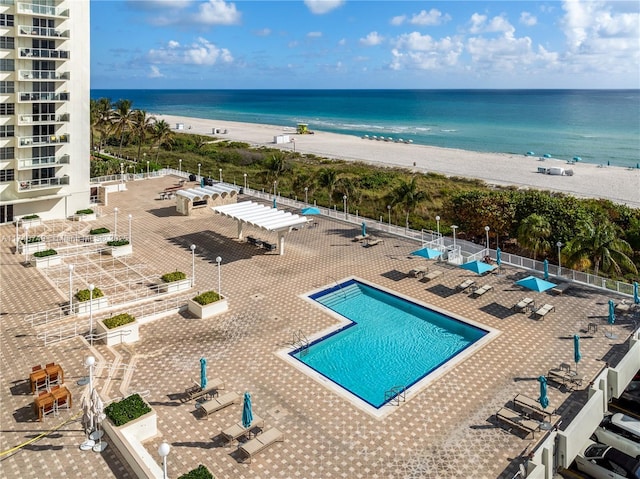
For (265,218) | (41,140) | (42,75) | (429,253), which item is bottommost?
(429,253)

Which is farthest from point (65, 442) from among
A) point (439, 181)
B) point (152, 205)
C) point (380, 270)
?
point (439, 181)

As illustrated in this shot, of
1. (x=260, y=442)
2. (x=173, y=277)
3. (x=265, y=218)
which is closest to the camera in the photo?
(x=260, y=442)

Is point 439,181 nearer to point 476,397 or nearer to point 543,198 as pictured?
point 543,198

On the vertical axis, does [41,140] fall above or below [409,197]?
above

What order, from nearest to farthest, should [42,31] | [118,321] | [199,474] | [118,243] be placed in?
[199,474], [118,321], [118,243], [42,31]

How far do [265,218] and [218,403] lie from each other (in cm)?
1505

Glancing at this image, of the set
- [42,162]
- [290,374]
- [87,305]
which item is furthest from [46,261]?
[290,374]

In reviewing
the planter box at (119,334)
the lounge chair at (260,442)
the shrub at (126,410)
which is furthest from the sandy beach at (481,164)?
the shrub at (126,410)

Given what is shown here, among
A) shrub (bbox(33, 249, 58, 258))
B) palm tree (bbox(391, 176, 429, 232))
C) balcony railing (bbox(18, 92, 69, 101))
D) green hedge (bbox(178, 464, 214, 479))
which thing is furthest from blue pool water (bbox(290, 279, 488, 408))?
balcony railing (bbox(18, 92, 69, 101))

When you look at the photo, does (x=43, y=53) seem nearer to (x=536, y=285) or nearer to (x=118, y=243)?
(x=118, y=243)

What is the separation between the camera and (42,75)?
33.1m

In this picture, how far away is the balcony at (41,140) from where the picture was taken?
32688 millimetres

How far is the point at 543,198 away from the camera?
3366 centimetres

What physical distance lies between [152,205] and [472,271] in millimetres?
Answer: 26969
